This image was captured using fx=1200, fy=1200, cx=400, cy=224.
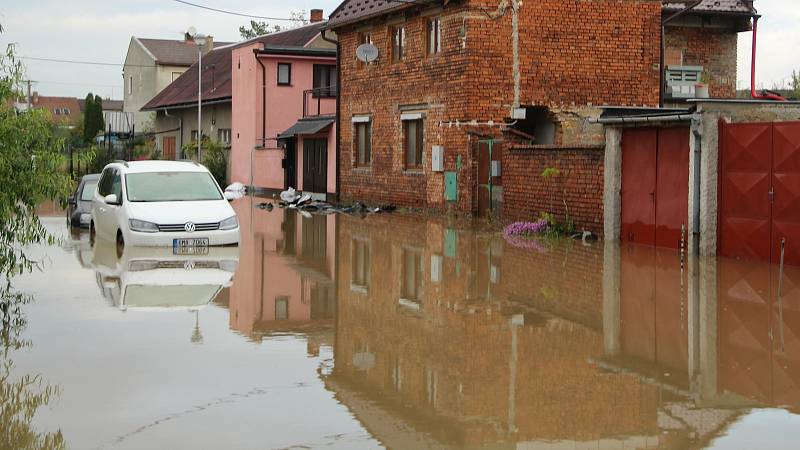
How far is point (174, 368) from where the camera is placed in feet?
31.4

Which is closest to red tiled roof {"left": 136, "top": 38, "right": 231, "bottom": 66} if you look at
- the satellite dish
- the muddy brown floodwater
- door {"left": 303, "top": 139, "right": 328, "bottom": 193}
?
door {"left": 303, "top": 139, "right": 328, "bottom": 193}

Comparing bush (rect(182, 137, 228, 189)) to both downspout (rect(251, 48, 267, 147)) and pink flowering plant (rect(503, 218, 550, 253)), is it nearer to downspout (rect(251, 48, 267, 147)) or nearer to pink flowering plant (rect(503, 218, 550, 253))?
downspout (rect(251, 48, 267, 147))

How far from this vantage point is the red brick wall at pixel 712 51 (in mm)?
36469

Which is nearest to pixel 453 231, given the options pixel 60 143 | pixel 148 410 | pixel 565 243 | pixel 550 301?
pixel 565 243

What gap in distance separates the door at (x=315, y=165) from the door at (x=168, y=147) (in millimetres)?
22055

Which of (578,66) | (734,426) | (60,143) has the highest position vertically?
(578,66)

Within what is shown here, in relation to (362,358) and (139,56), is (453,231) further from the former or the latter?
(139,56)

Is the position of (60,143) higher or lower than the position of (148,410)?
higher

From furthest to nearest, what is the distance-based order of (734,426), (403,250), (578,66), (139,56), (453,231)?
(139,56) → (578,66) → (453,231) → (403,250) → (734,426)

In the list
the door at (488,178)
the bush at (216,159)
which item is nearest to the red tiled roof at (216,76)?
the bush at (216,159)

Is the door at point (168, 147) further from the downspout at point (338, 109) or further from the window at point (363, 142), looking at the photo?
the window at point (363, 142)

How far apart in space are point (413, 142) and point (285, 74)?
16764 millimetres

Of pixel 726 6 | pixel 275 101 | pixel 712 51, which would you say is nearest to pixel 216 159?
pixel 275 101

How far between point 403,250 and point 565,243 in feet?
10.3
